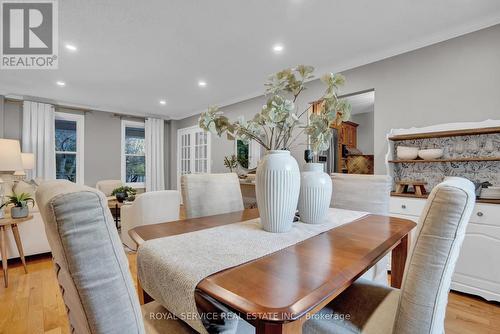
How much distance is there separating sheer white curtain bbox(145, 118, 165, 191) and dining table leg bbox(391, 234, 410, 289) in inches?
228

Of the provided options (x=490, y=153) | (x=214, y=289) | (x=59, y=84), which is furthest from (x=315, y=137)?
(x=59, y=84)

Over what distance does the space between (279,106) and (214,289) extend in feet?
2.56

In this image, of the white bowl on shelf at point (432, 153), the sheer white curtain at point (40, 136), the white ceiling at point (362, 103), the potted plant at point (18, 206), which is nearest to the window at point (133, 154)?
the sheer white curtain at point (40, 136)

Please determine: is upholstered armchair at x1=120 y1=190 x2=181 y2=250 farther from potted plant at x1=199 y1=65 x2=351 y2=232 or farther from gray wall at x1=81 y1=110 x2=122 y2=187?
gray wall at x1=81 y1=110 x2=122 y2=187

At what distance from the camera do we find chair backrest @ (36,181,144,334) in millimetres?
431

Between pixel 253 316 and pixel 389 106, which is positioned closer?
pixel 253 316

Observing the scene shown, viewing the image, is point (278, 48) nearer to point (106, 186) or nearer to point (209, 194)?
point (209, 194)

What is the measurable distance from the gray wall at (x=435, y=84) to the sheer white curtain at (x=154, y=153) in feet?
15.6

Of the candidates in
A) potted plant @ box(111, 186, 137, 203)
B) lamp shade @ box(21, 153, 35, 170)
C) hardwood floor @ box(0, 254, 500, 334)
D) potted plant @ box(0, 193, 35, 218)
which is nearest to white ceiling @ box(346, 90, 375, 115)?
hardwood floor @ box(0, 254, 500, 334)

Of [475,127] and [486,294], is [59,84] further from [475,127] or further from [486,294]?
[486,294]

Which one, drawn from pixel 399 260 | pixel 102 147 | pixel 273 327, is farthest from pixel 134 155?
pixel 273 327

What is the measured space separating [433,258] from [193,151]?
224 inches

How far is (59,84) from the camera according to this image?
3881 millimetres

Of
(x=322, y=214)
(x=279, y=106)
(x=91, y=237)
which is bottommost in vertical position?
(x=322, y=214)
